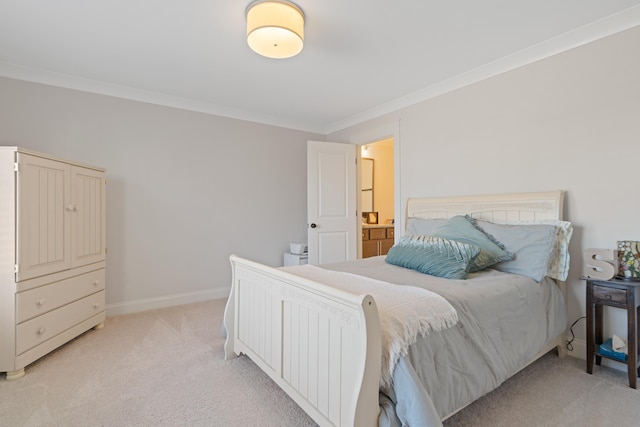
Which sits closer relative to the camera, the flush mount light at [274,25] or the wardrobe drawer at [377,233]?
the flush mount light at [274,25]

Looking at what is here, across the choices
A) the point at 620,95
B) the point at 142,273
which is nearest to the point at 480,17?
the point at 620,95

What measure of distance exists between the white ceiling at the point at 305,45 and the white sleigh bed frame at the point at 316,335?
1.20 m

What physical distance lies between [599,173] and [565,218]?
0.37 m

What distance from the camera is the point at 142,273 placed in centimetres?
Result: 324

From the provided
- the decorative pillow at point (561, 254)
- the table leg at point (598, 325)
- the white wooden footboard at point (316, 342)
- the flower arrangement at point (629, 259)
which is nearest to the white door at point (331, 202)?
the white wooden footboard at point (316, 342)

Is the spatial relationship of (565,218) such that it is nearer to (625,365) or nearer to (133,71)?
A: (625,365)

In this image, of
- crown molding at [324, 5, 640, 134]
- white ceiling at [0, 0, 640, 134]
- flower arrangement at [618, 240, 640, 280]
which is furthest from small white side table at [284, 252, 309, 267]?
flower arrangement at [618, 240, 640, 280]

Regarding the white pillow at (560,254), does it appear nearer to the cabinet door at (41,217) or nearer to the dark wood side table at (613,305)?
the dark wood side table at (613,305)

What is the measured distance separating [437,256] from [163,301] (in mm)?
2909

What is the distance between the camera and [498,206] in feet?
8.33

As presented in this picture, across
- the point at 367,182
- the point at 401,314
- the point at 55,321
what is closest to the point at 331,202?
the point at 367,182

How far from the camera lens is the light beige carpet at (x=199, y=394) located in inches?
60.6

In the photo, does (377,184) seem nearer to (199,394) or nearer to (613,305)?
(613,305)

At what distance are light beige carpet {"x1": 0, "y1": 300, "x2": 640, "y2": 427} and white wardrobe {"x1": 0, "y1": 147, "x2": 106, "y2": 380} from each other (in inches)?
8.6
